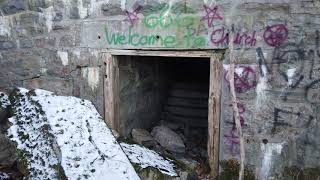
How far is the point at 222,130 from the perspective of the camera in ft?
12.8

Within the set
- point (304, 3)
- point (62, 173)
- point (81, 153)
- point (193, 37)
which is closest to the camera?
point (62, 173)

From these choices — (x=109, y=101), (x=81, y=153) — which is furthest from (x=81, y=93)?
(x=81, y=153)

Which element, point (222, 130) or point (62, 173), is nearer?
point (62, 173)

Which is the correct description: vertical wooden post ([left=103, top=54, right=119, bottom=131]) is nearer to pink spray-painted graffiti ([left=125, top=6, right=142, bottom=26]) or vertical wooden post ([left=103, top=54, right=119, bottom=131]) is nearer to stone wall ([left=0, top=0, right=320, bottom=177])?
stone wall ([left=0, top=0, right=320, bottom=177])

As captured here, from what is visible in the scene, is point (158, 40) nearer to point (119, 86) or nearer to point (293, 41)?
point (119, 86)

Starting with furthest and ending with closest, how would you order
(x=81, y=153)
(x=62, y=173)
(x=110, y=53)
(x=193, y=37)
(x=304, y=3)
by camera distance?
(x=110, y=53) < (x=193, y=37) < (x=304, y=3) < (x=81, y=153) < (x=62, y=173)

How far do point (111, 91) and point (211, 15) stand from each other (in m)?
1.63

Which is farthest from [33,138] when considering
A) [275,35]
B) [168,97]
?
[168,97]

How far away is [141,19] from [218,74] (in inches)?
44.0

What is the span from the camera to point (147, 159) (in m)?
3.72

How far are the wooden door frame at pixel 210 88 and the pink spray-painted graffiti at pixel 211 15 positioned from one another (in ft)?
1.09

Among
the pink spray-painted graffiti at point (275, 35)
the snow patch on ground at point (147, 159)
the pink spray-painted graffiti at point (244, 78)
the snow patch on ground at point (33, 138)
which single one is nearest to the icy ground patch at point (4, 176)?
the snow patch on ground at point (33, 138)

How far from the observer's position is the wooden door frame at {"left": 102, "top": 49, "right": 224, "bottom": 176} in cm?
387

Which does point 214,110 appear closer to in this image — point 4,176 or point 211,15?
point 211,15
